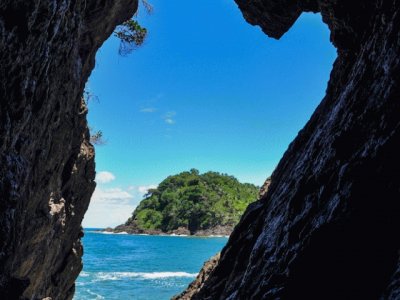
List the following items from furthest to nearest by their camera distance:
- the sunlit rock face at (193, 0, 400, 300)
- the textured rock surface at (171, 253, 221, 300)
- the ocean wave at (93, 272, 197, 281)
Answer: the ocean wave at (93, 272, 197, 281) → the textured rock surface at (171, 253, 221, 300) → the sunlit rock face at (193, 0, 400, 300)

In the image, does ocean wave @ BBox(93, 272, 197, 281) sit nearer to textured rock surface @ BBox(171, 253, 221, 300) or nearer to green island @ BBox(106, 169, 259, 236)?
textured rock surface @ BBox(171, 253, 221, 300)

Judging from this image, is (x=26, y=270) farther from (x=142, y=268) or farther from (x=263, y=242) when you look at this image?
(x=142, y=268)

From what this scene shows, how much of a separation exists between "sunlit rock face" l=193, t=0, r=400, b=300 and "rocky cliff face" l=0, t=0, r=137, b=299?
19.6ft

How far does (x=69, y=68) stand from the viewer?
12773 mm

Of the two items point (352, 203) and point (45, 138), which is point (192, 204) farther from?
point (352, 203)

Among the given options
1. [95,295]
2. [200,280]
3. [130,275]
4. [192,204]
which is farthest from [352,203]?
[192,204]

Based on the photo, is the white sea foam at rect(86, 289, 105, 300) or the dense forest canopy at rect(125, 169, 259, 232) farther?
the dense forest canopy at rect(125, 169, 259, 232)

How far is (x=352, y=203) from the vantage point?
5.64 meters

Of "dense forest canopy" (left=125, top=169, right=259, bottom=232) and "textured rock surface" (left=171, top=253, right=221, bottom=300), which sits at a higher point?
"dense forest canopy" (left=125, top=169, right=259, bottom=232)

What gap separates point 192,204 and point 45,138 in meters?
148

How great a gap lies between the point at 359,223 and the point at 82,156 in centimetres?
1500

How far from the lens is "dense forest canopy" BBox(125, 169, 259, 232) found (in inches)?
6270

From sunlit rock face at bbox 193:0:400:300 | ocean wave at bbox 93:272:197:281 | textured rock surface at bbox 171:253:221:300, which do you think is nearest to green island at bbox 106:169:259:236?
ocean wave at bbox 93:272:197:281

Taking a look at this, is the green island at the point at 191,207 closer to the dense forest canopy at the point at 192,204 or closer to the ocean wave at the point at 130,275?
the dense forest canopy at the point at 192,204
